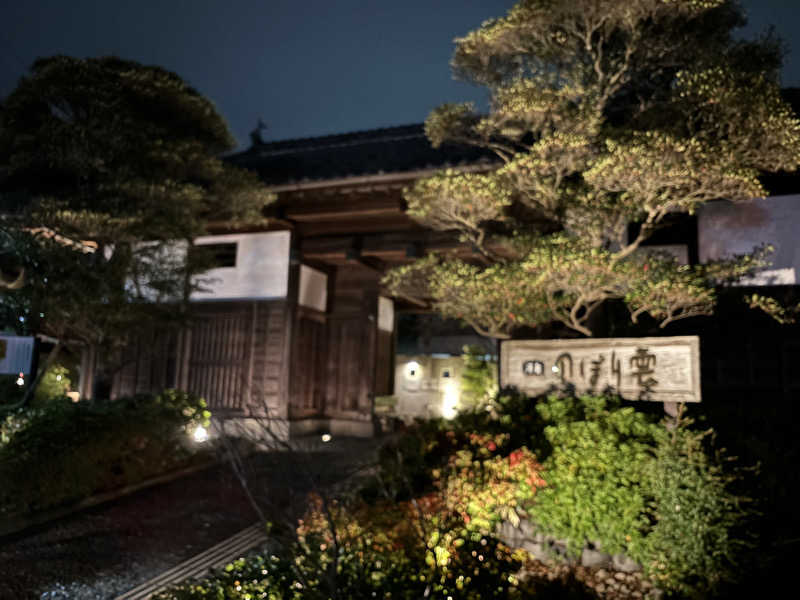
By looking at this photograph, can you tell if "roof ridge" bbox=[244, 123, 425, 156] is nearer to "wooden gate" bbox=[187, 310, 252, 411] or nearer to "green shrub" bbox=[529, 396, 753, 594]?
"wooden gate" bbox=[187, 310, 252, 411]

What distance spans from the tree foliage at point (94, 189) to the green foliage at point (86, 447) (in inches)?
51.0

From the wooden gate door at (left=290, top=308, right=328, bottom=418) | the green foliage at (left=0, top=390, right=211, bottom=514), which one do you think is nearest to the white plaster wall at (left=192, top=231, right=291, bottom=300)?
the wooden gate door at (left=290, top=308, right=328, bottom=418)

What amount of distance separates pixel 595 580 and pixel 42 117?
921 centimetres

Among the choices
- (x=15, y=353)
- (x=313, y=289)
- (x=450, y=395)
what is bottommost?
(x=450, y=395)

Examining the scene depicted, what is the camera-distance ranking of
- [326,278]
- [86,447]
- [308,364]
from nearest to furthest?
[86,447], [308,364], [326,278]

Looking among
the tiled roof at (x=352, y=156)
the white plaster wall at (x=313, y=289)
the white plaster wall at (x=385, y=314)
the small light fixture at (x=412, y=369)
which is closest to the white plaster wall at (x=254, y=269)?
the white plaster wall at (x=313, y=289)

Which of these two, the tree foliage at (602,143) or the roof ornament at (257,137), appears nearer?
the tree foliage at (602,143)

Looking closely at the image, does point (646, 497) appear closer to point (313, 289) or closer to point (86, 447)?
point (86, 447)

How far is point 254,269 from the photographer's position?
11.8 meters

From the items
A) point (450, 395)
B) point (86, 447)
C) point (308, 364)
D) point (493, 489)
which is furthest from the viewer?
point (450, 395)

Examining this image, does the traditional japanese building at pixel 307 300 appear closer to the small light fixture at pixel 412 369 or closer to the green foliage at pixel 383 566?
the small light fixture at pixel 412 369

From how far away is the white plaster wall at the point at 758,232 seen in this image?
26.2 feet

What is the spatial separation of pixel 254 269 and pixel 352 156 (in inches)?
143

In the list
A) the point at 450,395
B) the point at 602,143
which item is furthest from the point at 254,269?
the point at 450,395
